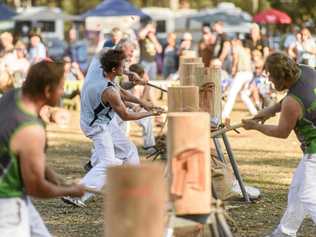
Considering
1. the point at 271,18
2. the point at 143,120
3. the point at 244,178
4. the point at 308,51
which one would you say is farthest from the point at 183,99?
the point at 271,18

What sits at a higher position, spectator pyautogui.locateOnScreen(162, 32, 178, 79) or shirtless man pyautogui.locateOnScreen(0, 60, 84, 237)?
shirtless man pyautogui.locateOnScreen(0, 60, 84, 237)

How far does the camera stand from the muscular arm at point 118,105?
10.3 meters

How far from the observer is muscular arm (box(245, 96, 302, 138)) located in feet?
26.5

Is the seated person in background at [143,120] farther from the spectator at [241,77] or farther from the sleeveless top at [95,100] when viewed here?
the spectator at [241,77]

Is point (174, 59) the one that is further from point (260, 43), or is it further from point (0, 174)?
point (0, 174)

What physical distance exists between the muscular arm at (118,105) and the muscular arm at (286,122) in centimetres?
229

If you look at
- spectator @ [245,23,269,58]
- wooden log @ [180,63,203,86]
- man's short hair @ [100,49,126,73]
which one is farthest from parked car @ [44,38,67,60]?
man's short hair @ [100,49,126,73]

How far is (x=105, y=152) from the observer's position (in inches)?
438

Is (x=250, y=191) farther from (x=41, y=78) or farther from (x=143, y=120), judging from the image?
(x=41, y=78)

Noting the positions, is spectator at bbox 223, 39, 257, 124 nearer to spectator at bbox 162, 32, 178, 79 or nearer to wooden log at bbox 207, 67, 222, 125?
spectator at bbox 162, 32, 178, 79

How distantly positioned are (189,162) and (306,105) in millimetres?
2031

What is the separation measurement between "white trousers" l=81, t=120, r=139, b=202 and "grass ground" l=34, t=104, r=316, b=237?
0.37m

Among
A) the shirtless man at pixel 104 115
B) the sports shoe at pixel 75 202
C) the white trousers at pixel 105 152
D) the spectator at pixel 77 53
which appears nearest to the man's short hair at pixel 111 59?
the shirtless man at pixel 104 115

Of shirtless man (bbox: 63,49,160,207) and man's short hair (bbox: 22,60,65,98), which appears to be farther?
shirtless man (bbox: 63,49,160,207)
